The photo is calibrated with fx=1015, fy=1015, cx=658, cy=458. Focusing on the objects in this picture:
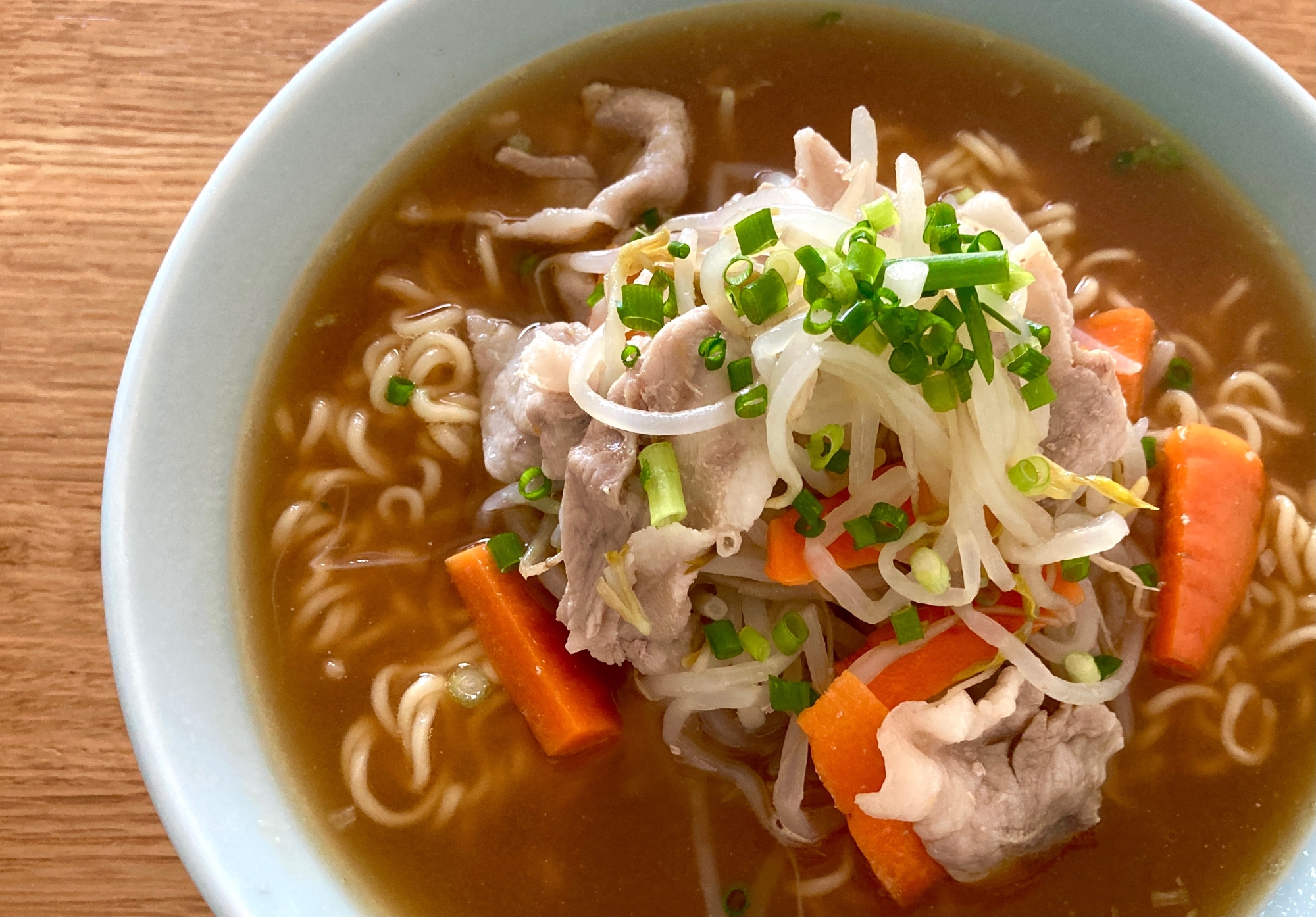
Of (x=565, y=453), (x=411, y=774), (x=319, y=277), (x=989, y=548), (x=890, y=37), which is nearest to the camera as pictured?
(x=989, y=548)

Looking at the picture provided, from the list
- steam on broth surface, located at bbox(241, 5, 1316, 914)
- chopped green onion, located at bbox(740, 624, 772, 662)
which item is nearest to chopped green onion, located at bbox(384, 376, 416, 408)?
steam on broth surface, located at bbox(241, 5, 1316, 914)

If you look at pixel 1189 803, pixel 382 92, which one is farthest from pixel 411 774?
pixel 1189 803

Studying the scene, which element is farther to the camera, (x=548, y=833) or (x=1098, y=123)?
(x=1098, y=123)

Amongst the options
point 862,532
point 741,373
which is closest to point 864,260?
point 741,373

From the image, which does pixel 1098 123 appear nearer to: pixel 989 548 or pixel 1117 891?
pixel 989 548

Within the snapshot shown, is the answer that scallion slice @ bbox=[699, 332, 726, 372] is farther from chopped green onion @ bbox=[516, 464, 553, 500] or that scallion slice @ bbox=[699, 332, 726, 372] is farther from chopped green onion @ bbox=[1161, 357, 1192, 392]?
chopped green onion @ bbox=[1161, 357, 1192, 392]
